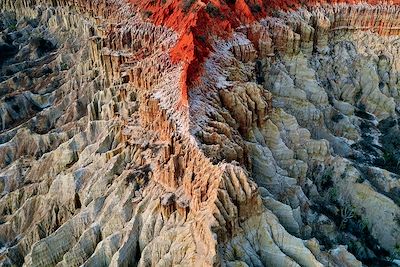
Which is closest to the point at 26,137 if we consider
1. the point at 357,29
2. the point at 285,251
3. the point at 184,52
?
the point at 184,52

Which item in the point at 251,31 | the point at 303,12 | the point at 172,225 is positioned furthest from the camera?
the point at 303,12

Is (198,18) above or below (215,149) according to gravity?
above

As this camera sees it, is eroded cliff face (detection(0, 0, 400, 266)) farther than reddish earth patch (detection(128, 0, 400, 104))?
No

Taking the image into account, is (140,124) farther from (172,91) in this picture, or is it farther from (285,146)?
(285,146)

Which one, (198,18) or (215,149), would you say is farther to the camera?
(198,18)

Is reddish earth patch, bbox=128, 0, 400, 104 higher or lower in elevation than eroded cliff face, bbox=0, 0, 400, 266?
higher
